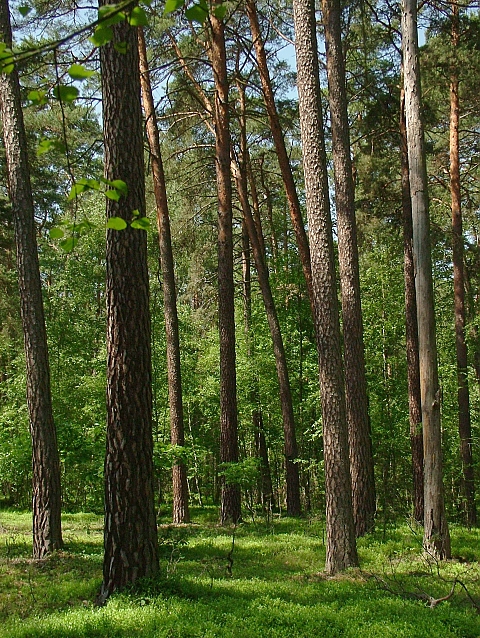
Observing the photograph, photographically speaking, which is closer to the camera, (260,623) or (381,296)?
(260,623)

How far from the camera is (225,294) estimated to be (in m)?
12.4

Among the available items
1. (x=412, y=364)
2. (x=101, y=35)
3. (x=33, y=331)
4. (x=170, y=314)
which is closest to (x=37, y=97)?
(x=101, y=35)

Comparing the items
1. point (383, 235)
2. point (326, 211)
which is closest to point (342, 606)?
point (326, 211)

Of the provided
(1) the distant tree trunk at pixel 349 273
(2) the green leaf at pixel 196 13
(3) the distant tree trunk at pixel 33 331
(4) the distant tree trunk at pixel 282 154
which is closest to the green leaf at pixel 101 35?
(2) the green leaf at pixel 196 13

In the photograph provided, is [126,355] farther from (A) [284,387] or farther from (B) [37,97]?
(A) [284,387]

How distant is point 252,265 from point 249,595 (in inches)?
476

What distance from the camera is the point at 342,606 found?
19.7 feet

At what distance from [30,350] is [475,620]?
21.3 feet

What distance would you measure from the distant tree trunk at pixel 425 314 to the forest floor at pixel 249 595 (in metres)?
0.59

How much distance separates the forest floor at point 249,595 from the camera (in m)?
4.99

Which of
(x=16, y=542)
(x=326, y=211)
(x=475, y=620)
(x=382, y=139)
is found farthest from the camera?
(x=382, y=139)

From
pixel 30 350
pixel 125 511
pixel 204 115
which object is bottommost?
pixel 125 511

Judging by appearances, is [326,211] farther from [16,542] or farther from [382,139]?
[382,139]

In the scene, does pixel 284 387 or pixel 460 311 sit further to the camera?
pixel 460 311
